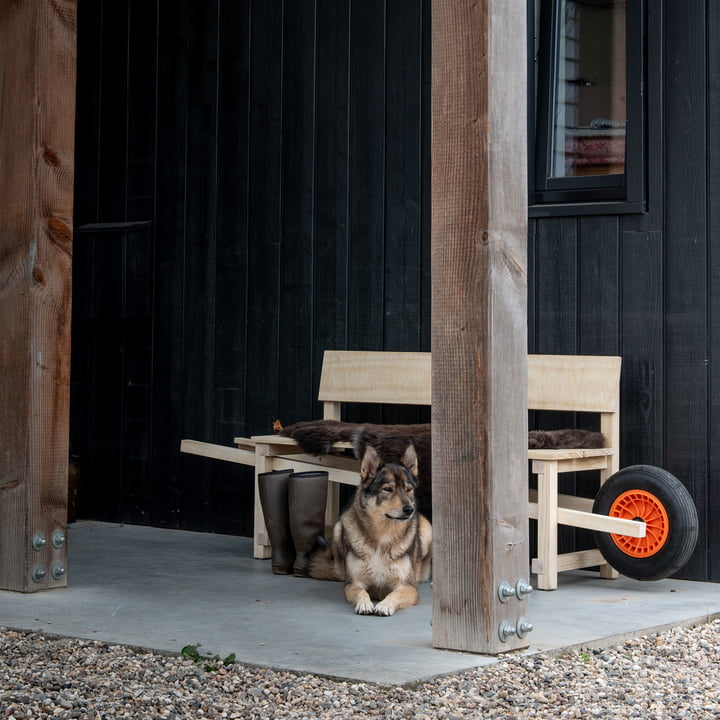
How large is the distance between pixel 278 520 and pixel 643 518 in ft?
5.73

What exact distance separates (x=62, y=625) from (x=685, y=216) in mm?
3439

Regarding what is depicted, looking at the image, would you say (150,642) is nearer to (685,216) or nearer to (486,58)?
(486,58)

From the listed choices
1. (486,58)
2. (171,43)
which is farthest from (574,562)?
(171,43)

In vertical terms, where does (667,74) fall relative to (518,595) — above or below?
above

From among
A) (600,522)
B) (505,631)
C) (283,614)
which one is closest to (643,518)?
(600,522)

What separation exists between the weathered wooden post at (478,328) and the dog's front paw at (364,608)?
29.9 inches

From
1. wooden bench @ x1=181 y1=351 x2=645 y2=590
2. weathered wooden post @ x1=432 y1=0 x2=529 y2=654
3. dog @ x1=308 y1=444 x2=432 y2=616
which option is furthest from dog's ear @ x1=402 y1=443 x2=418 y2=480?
weathered wooden post @ x1=432 y1=0 x2=529 y2=654

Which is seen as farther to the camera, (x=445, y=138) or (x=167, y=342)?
(x=167, y=342)

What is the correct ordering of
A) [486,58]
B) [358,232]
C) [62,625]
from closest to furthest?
[486,58], [62,625], [358,232]

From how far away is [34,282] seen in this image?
17.5 ft

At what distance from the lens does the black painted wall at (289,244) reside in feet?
19.3

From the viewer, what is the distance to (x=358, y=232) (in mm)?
6977

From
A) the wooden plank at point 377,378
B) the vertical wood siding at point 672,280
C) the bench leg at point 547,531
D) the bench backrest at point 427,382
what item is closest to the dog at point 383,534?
the bench leg at point 547,531

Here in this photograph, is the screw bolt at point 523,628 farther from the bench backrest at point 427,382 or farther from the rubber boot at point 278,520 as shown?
the rubber boot at point 278,520
